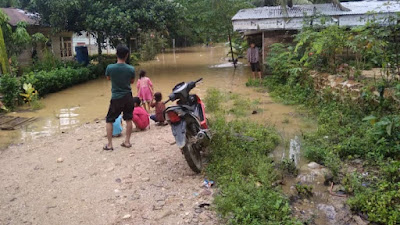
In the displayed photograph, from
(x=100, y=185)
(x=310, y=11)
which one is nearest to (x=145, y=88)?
(x=100, y=185)

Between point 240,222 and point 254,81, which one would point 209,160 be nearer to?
point 240,222

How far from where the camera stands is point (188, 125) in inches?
174

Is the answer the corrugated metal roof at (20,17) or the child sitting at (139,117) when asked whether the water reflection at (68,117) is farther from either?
the corrugated metal roof at (20,17)

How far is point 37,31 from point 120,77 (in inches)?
593

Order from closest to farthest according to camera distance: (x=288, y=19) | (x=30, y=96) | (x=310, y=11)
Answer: (x=30, y=96), (x=288, y=19), (x=310, y=11)

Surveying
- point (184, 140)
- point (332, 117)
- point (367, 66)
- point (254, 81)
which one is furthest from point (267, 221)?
point (254, 81)

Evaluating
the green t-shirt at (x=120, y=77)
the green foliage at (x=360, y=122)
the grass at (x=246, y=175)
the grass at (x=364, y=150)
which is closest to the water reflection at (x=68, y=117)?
the green t-shirt at (x=120, y=77)

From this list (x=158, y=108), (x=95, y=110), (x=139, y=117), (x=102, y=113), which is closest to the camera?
(x=139, y=117)

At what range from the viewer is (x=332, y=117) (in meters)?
6.36

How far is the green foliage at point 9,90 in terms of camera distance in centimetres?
930

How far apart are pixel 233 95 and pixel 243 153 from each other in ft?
18.8

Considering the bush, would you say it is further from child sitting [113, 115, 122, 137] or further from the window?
child sitting [113, 115, 122, 137]

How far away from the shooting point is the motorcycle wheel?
4.21 metres

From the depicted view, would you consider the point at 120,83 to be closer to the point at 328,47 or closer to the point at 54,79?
the point at 328,47
